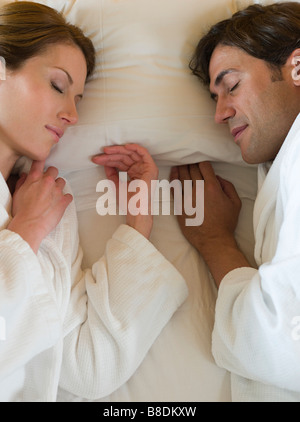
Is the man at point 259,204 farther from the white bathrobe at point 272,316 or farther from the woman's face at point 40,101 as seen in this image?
the woman's face at point 40,101

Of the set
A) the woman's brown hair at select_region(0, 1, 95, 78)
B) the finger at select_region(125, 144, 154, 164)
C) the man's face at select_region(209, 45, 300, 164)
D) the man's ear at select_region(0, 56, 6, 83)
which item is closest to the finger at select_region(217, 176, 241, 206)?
A: the man's face at select_region(209, 45, 300, 164)

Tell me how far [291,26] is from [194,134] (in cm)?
39

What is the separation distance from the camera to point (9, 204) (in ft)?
3.94

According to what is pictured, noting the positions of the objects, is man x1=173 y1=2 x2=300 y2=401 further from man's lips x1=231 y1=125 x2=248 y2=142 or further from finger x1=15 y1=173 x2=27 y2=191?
finger x1=15 y1=173 x2=27 y2=191

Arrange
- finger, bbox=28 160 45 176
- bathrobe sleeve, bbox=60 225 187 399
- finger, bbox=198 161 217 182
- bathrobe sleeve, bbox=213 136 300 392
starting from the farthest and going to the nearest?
finger, bbox=198 161 217 182
finger, bbox=28 160 45 176
bathrobe sleeve, bbox=60 225 187 399
bathrobe sleeve, bbox=213 136 300 392

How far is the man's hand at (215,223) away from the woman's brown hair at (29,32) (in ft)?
1.63

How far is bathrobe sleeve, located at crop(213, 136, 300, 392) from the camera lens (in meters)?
0.96

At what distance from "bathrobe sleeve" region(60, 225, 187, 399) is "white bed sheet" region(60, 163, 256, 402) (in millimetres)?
35

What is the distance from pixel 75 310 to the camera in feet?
3.71

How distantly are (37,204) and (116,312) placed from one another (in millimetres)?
344

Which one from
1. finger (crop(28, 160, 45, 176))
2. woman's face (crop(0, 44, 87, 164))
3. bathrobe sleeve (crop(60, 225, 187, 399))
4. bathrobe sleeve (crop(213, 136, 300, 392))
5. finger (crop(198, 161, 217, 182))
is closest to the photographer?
bathrobe sleeve (crop(213, 136, 300, 392))

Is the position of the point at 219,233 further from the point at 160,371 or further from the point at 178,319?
the point at 160,371

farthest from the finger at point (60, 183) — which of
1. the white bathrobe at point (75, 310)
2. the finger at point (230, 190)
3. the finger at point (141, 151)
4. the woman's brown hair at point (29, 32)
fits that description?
the finger at point (230, 190)

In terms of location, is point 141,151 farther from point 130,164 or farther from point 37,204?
point 37,204
